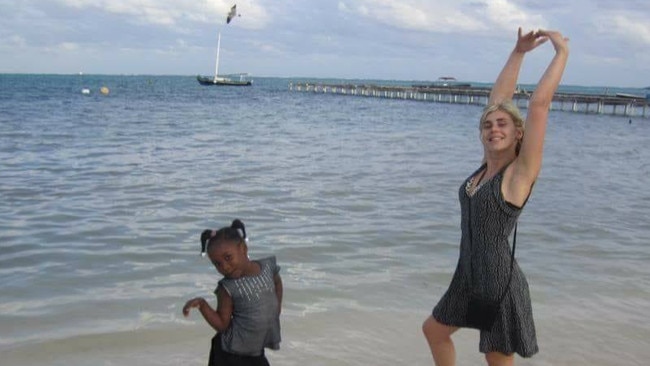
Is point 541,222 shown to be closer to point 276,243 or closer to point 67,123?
point 276,243

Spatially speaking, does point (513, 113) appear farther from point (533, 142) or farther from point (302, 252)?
point (302, 252)

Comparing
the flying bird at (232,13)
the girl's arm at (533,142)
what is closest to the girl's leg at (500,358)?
the girl's arm at (533,142)

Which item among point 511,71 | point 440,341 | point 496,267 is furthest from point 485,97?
point 496,267

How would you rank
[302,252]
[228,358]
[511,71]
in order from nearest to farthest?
[228,358], [511,71], [302,252]

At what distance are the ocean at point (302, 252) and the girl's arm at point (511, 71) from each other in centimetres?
216

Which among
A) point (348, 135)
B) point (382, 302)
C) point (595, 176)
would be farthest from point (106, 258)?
point (348, 135)

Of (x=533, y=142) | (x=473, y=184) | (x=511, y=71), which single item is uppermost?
(x=511, y=71)

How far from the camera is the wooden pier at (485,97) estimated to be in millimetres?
50562

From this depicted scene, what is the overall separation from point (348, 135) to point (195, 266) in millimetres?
19882

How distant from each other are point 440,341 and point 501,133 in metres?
1.15

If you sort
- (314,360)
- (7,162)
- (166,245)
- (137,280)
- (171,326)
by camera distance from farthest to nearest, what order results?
(7,162)
(166,245)
(137,280)
(171,326)
(314,360)

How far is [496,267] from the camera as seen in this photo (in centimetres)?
322

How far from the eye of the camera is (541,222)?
33.3ft

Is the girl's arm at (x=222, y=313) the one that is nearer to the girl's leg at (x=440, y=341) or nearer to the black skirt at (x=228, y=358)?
the black skirt at (x=228, y=358)
